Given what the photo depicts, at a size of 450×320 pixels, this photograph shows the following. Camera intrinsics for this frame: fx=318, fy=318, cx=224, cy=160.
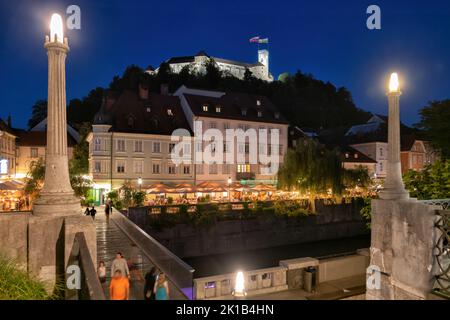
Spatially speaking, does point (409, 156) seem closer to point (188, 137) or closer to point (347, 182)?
point (347, 182)

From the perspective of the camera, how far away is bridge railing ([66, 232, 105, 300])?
5.54 metres

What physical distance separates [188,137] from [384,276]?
97.8 feet

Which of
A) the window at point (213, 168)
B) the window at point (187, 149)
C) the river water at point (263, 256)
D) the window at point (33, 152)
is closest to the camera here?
the river water at point (263, 256)

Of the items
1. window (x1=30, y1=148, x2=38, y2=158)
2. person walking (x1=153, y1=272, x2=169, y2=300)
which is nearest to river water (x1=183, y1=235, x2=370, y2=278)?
person walking (x1=153, y1=272, x2=169, y2=300)

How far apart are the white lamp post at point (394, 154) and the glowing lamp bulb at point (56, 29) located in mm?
11252

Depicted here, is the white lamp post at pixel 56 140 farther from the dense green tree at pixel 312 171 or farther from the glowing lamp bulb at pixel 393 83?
the dense green tree at pixel 312 171

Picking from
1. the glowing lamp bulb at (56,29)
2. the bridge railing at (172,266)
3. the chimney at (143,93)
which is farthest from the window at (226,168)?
the glowing lamp bulb at (56,29)

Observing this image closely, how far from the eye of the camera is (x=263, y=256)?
1110 inches

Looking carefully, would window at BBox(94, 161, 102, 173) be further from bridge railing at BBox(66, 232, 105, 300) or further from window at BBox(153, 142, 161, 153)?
bridge railing at BBox(66, 232, 105, 300)

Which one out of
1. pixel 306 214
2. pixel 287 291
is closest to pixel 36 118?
pixel 306 214

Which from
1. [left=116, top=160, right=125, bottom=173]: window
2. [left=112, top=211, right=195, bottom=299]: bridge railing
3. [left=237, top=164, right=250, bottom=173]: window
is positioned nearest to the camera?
[left=112, top=211, right=195, bottom=299]: bridge railing

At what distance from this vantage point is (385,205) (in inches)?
438

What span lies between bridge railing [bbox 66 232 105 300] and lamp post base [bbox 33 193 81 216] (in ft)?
3.38

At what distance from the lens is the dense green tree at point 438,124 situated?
61.6 feet
